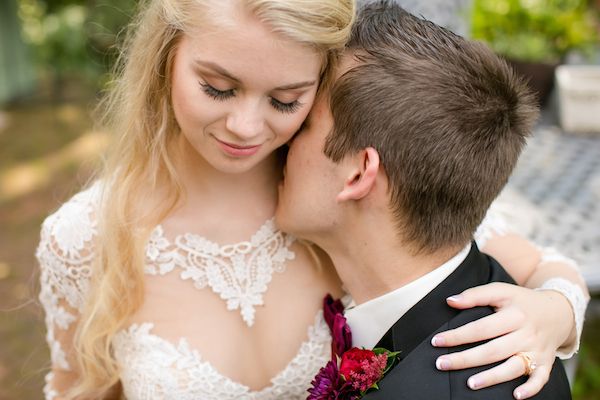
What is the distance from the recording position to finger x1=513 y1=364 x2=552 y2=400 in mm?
1853

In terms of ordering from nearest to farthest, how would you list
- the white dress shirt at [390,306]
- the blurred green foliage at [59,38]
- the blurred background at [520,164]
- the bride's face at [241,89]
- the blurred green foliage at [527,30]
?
the bride's face at [241,89] → the white dress shirt at [390,306] → the blurred background at [520,164] → the blurred green foliage at [527,30] → the blurred green foliage at [59,38]

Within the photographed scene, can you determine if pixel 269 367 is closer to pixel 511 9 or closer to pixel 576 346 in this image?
pixel 576 346

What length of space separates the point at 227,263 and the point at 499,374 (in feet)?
3.05

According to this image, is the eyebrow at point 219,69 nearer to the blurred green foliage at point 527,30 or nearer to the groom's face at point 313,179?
the groom's face at point 313,179

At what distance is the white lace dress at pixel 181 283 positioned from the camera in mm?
2250

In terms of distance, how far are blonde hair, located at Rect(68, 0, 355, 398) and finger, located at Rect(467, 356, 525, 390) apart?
0.87 metres

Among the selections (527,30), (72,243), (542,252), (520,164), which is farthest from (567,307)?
(527,30)

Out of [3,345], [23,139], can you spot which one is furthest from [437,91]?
[23,139]

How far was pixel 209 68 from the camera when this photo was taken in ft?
6.07

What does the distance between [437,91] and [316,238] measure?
1.86 feet

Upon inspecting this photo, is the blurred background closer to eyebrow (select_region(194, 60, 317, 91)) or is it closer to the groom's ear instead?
eyebrow (select_region(194, 60, 317, 91))

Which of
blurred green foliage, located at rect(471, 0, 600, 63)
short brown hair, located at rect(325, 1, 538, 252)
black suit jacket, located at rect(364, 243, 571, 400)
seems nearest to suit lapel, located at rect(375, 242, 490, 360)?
black suit jacket, located at rect(364, 243, 571, 400)

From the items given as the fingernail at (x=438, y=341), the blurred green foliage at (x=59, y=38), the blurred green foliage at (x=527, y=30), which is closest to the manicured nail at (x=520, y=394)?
the fingernail at (x=438, y=341)

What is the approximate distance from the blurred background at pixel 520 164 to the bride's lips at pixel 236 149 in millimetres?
572
